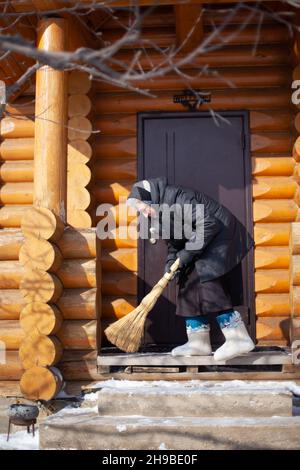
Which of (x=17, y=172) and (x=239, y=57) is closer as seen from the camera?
(x=239, y=57)

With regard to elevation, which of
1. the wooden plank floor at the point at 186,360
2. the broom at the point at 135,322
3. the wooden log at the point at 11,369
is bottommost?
the wooden log at the point at 11,369

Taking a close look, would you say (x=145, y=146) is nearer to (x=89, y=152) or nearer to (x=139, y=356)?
(x=89, y=152)

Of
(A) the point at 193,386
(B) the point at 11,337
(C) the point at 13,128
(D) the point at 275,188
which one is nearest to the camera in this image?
(A) the point at 193,386

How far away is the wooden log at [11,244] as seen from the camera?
6.30 metres

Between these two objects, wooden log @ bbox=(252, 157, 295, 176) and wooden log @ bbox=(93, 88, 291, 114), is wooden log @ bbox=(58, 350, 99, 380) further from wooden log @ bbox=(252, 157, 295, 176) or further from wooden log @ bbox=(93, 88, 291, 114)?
wooden log @ bbox=(93, 88, 291, 114)

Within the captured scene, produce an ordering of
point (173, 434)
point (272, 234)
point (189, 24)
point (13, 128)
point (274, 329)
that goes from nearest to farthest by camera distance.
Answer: point (173, 434)
point (189, 24)
point (274, 329)
point (272, 234)
point (13, 128)

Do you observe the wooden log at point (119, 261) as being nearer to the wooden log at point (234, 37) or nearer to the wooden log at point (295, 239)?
the wooden log at point (295, 239)

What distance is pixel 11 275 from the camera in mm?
6227

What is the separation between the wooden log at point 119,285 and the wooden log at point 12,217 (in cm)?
138

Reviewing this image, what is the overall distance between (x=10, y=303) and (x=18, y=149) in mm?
2550

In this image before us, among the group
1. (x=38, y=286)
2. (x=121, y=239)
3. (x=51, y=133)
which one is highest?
(x=51, y=133)

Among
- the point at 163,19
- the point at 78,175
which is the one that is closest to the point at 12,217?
the point at 78,175

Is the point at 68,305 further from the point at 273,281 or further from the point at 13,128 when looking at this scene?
the point at 13,128

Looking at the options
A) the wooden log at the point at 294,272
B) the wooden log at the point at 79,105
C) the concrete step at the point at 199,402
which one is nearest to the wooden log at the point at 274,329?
the wooden log at the point at 294,272
